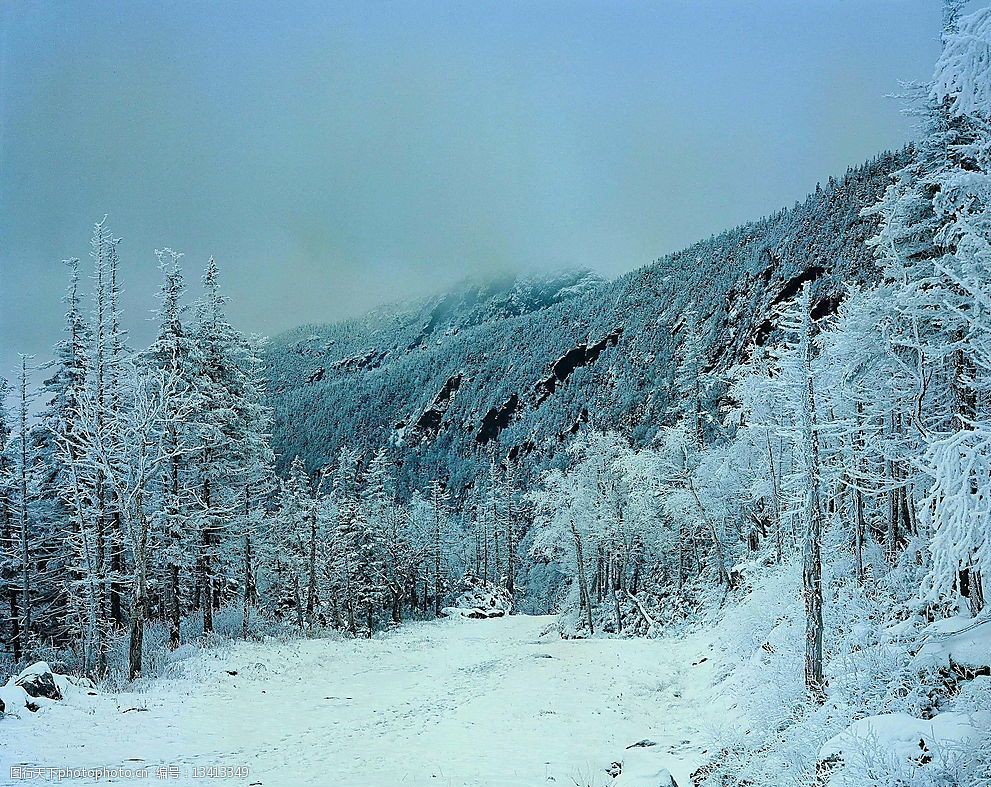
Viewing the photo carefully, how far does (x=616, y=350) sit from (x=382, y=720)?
127m

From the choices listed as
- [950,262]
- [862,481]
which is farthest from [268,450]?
[950,262]

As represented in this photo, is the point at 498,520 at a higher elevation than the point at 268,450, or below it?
below

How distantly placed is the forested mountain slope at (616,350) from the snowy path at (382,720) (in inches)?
2091

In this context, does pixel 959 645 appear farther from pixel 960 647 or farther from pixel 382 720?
pixel 382 720

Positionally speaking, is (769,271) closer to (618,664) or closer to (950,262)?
(618,664)

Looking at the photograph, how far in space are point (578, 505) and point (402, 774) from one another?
1161 inches

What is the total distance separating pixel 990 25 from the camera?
17.8ft

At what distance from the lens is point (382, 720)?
1688cm

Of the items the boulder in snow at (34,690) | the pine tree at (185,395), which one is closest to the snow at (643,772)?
the boulder in snow at (34,690)

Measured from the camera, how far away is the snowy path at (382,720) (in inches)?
470

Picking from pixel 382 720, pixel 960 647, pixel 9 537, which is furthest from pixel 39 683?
pixel 960 647

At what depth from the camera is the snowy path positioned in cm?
1193

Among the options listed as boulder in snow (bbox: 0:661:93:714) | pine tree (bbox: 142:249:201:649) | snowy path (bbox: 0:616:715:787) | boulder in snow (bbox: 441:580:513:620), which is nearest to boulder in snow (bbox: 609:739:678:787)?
snowy path (bbox: 0:616:715:787)

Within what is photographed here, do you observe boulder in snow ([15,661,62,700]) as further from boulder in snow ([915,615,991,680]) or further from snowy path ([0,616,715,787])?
boulder in snow ([915,615,991,680])
